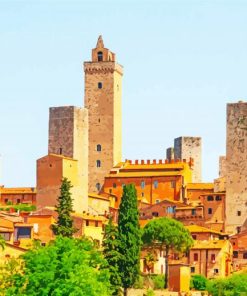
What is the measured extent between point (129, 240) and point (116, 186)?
3265 cm

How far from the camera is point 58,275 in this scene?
2613 inches

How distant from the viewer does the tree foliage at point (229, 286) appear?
87062mm

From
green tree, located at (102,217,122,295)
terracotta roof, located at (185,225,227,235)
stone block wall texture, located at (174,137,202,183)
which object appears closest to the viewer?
green tree, located at (102,217,122,295)

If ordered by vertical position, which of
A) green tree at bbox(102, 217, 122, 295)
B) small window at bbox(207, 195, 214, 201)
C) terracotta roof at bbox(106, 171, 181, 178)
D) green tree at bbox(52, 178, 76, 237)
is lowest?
green tree at bbox(102, 217, 122, 295)

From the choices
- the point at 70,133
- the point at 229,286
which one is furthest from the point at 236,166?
the point at 229,286

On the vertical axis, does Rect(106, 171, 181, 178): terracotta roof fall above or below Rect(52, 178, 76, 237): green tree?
above

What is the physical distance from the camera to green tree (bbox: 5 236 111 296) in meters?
65.3

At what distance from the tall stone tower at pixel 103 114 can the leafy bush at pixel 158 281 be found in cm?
2649

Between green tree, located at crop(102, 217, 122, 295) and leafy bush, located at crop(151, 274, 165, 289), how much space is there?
20.2 ft

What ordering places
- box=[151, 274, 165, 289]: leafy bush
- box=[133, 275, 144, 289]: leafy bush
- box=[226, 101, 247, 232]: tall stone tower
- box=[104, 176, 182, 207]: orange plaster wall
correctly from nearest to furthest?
1. box=[133, 275, 144, 289]: leafy bush
2. box=[151, 274, 165, 289]: leafy bush
3. box=[226, 101, 247, 232]: tall stone tower
4. box=[104, 176, 182, 207]: orange plaster wall

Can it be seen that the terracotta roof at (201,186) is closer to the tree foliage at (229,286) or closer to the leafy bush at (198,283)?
the leafy bush at (198,283)

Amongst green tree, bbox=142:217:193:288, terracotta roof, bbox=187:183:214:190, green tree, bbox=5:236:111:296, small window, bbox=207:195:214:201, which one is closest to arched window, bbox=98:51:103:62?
terracotta roof, bbox=187:183:214:190

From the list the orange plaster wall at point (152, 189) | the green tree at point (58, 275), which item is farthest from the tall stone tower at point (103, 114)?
the green tree at point (58, 275)

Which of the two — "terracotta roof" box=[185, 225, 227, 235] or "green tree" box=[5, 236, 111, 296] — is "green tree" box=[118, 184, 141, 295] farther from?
"terracotta roof" box=[185, 225, 227, 235]
